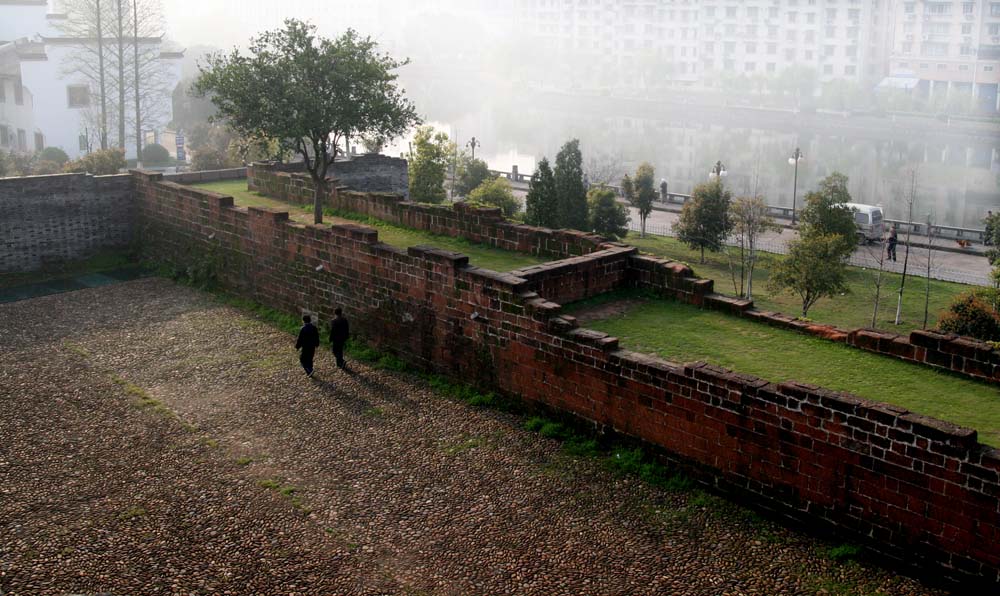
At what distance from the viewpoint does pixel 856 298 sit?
92.4ft

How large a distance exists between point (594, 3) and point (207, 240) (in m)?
116

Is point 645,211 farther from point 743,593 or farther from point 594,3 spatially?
point 594,3

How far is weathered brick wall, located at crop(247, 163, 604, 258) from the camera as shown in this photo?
651 inches

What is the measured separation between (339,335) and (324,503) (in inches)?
186

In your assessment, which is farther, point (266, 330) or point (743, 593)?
point (266, 330)

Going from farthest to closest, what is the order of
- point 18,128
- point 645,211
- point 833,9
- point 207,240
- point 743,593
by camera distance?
point 833,9
point 18,128
point 645,211
point 207,240
point 743,593

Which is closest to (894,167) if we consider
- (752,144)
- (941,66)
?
(752,144)

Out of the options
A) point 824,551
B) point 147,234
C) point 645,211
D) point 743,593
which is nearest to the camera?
point 743,593

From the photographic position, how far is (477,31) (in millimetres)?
145500

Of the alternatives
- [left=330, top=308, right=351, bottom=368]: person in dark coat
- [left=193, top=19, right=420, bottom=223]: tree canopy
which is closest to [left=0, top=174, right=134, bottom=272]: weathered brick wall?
[left=193, top=19, right=420, bottom=223]: tree canopy

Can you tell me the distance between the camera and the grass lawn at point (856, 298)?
25.5m

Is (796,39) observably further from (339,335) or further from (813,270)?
(339,335)

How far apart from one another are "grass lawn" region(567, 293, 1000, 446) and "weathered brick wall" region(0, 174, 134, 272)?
13648mm

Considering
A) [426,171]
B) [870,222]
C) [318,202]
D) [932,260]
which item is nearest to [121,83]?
[426,171]
